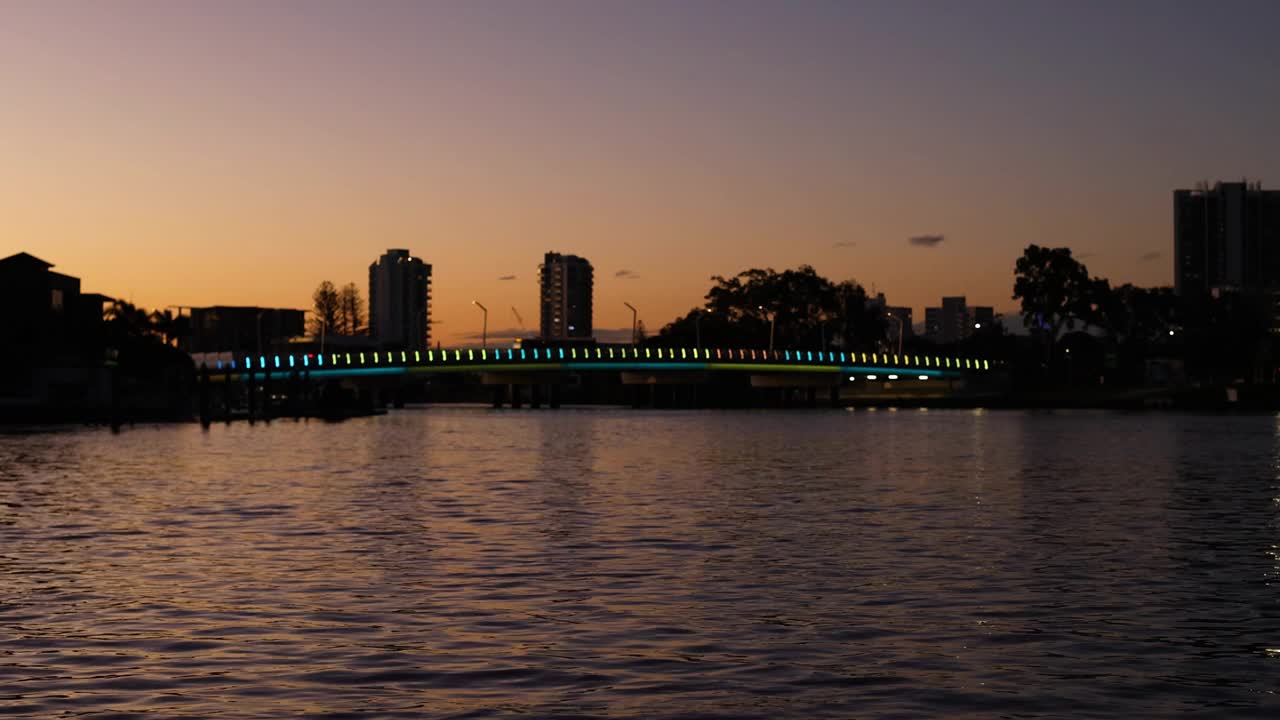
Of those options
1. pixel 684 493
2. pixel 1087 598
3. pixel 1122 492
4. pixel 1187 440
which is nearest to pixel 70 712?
pixel 1087 598

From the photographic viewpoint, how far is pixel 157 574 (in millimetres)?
24797

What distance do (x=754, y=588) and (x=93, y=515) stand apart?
2048cm

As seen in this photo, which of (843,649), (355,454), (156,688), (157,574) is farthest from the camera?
(355,454)

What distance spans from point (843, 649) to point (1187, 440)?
284 feet

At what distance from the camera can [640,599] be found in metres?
Answer: 21.7

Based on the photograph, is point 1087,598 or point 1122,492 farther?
point 1122,492

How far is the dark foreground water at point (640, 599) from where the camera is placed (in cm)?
1486

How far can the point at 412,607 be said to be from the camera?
68.3 feet

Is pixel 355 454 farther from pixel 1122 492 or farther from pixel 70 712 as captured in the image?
pixel 70 712

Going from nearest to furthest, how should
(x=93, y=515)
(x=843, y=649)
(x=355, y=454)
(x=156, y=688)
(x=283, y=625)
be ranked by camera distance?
(x=156, y=688) → (x=843, y=649) → (x=283, y=625) → (x=93, y=515) → (x=355, y=454)

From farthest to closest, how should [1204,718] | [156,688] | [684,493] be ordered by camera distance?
1. [684,493]
2. [156,688]
3. [1204,718]

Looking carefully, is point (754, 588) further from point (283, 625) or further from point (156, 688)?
point (156, 688)

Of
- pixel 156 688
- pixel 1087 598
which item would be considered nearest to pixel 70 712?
pixel 156 688

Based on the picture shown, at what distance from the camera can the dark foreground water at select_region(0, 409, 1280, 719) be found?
14859 mm
